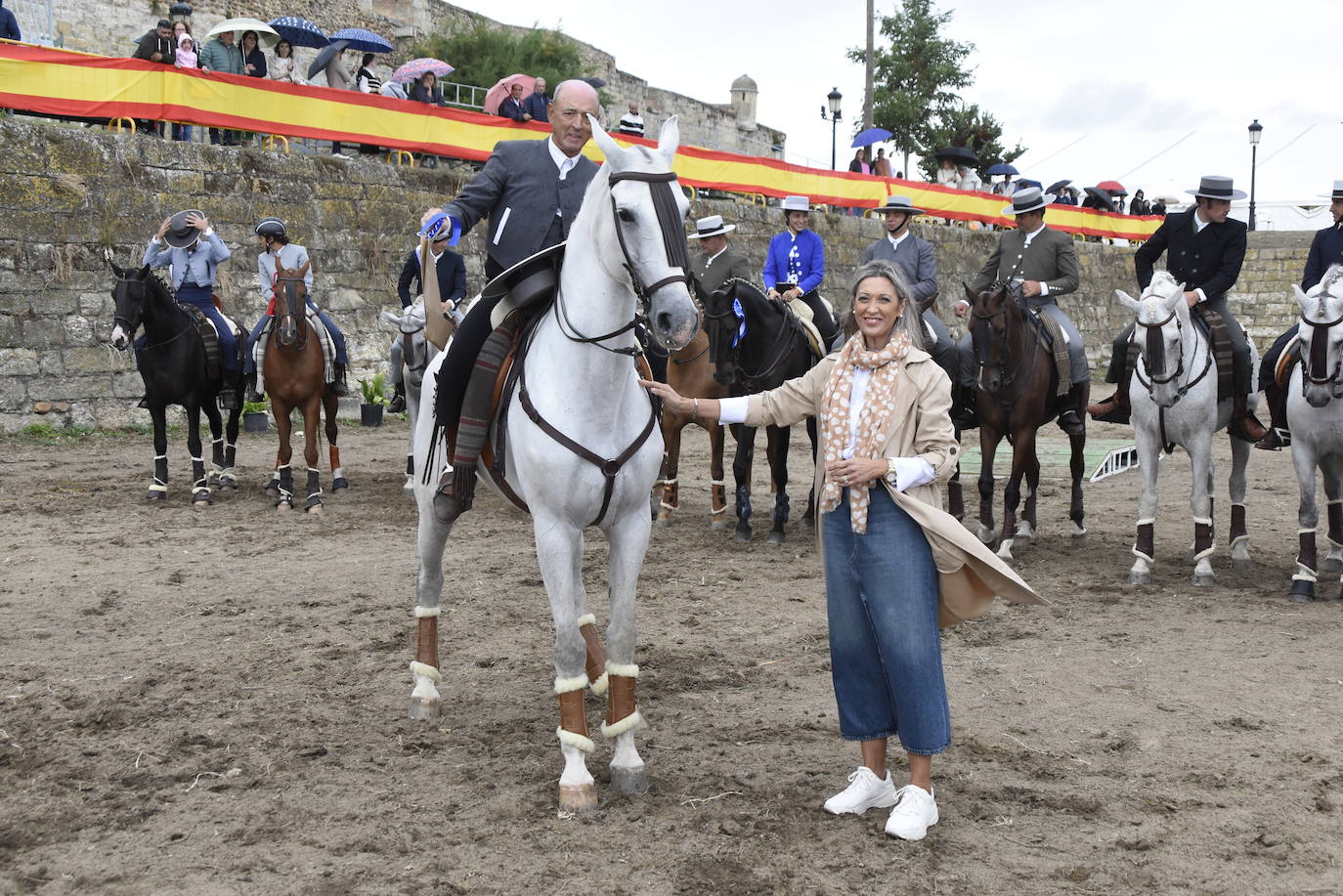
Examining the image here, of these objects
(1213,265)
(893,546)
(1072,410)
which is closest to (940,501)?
(893,546)

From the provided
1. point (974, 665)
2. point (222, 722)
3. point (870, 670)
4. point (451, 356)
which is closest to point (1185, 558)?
point (974, 665)

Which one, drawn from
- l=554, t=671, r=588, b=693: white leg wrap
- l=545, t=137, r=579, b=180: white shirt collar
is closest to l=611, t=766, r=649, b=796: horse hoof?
l=554, t=671, r=588, b=693: white leg wrap

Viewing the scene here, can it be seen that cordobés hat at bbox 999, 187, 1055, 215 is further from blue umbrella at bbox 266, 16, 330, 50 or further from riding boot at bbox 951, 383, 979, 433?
blue umbrella at bbox 266, 16, 330, 50

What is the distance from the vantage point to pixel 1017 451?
8.98 meters

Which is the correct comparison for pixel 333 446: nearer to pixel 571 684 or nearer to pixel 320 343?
pixel 320 343

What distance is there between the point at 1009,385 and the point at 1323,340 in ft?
7.24

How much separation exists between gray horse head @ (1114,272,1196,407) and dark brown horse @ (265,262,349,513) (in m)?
6.86

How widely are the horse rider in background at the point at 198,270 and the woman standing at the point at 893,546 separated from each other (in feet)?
27.4

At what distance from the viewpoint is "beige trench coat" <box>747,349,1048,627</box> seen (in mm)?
3838

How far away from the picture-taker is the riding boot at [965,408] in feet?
31.4

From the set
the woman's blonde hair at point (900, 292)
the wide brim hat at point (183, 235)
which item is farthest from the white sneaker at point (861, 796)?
the wide brim hat at point (183, 235)

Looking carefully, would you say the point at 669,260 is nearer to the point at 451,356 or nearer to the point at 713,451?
the point at 451,356

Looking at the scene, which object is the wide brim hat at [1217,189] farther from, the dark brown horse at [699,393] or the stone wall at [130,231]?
the stone wall at [130,231]

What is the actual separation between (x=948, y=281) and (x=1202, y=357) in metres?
18.7
